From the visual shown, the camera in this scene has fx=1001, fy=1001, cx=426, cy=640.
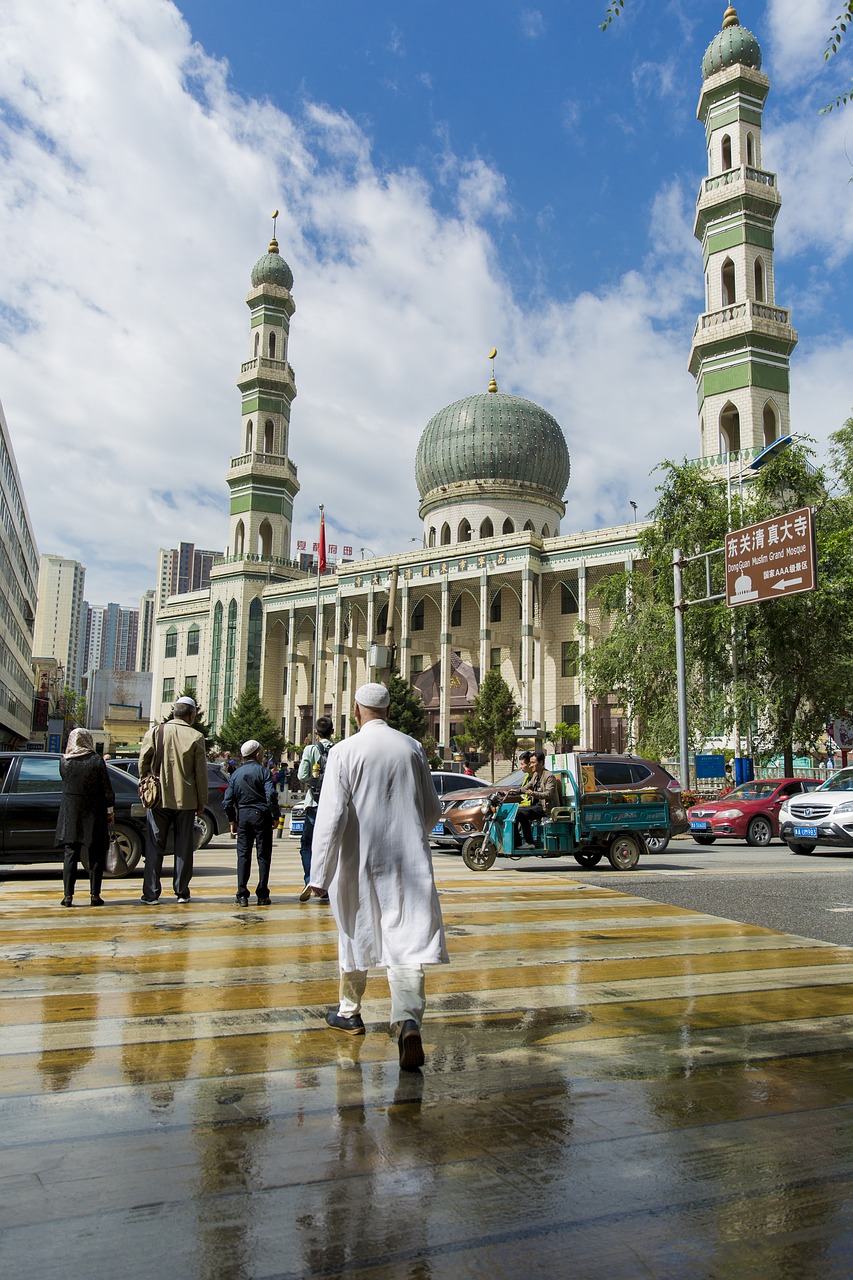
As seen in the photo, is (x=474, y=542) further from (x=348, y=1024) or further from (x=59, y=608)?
(x=59, y=608)

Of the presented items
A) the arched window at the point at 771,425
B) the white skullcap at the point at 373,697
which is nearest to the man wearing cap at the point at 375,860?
the white skullcap at the point at 373,697

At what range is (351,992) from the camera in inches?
177

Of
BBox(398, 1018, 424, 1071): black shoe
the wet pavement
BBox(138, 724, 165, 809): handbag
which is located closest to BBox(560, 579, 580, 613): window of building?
BBox(138, 724, 165, 809): handbag

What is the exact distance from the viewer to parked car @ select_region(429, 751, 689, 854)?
16.0 meters

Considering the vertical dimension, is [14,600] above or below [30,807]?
above

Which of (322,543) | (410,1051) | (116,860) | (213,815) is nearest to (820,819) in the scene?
(213,815)

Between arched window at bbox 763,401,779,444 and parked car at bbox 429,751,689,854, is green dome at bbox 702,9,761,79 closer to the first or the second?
arched window at bbox 763,401,779,444

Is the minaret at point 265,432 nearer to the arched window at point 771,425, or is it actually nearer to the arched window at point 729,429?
the arched window at point 729,429

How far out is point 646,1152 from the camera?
315cm

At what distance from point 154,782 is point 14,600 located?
191ft

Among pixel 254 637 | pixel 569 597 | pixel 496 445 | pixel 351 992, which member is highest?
pixel 496 445

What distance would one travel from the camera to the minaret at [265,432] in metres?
68.9

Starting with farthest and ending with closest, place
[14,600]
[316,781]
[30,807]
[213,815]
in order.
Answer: [14,600]
[213,815]
[30,807]
[316,781]

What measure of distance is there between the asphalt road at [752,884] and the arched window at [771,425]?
32.6 meters
